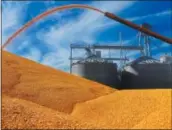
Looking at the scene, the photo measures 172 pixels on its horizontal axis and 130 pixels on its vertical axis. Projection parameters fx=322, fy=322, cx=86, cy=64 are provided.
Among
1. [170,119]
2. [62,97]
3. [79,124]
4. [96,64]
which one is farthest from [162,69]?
[79,124]

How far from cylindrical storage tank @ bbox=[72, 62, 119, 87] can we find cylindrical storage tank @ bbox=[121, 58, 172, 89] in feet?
7.26

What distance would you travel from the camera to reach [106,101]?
1530 centimetres

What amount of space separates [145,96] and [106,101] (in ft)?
6.12

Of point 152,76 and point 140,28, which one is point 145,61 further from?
point 140,28

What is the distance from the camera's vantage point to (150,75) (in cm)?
3316

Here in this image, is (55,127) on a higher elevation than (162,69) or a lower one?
lower

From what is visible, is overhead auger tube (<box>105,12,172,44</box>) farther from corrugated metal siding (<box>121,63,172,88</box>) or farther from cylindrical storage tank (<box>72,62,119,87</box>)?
corrugated metal siding (<box>121,63,172,88</box>)

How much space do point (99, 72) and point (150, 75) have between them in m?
5.25

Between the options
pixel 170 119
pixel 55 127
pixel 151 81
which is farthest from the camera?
pixel 151 81

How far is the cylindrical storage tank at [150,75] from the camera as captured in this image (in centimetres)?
3297

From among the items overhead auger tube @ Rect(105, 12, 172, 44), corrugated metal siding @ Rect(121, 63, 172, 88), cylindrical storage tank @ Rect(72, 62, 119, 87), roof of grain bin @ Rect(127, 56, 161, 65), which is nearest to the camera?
overhead auger tube @ Rect(105, 12, 172, 44)

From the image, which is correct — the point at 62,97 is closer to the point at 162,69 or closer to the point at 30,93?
the point at 30,93

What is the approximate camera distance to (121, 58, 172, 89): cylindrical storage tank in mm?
32969

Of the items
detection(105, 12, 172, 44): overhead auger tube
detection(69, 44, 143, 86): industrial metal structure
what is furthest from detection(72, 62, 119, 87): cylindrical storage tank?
detection(105, 12, 172, 44): overhead auger tube
